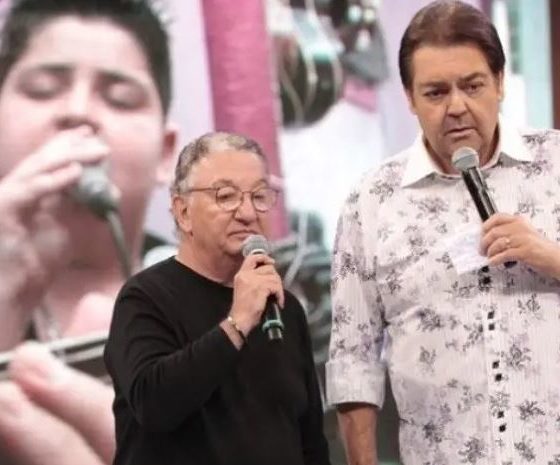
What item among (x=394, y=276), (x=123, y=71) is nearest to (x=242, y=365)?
(x=394, y=276)

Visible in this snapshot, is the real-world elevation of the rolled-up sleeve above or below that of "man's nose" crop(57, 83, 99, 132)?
below

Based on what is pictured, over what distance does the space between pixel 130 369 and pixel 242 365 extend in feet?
0.61

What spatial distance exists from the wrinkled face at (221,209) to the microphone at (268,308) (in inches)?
1.2

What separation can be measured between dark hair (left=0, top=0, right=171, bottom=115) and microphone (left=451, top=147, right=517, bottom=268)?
130 centimetres

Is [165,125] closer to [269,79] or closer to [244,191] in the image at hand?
[269,79]

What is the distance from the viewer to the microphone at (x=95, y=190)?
91.7 inches

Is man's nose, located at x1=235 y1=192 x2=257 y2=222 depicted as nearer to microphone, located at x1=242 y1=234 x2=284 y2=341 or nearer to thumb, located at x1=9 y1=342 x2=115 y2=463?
microphone, located at x1=242 y1=234 x2=284 y2=341

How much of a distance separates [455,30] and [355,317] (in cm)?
50

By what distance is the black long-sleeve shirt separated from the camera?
119 cm

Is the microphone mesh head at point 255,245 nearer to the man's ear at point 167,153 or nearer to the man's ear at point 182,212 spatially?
the man's ear at point 182,212

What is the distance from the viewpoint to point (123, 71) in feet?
7.82

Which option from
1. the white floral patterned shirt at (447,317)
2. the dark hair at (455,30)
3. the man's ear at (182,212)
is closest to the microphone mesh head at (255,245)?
the man's ear at (182,212)

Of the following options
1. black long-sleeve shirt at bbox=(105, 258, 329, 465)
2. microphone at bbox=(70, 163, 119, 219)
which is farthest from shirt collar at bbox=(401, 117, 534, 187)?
microphone at bbox=(70, 163, 119, 219)

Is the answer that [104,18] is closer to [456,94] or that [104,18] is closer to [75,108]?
[75,108]
